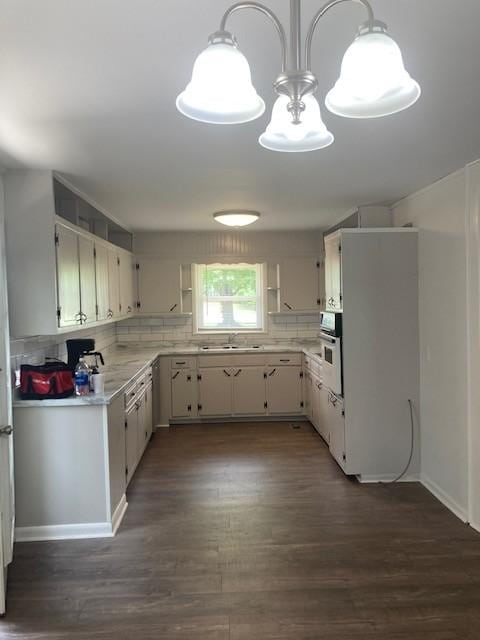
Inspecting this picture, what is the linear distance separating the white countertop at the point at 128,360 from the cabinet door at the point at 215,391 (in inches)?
9.7

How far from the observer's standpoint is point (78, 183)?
128 inches

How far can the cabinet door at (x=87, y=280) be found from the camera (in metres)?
3.54

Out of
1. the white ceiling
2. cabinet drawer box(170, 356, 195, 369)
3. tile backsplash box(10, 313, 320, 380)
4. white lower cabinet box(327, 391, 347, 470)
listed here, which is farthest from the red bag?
tile backsplash box(10, 313, 320, 380)

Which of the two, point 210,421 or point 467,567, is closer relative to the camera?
point 467,567

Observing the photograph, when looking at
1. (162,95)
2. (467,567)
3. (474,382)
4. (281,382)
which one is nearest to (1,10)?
(162,95)

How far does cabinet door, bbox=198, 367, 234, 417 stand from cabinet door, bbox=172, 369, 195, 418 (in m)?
0.11

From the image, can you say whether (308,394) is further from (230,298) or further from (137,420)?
(137,420)

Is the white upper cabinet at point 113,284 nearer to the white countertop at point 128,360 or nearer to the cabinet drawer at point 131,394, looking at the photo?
the white countertop at point 128,360

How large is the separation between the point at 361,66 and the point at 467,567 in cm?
274

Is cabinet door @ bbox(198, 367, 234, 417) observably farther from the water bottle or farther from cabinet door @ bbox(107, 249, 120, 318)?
the water bottle

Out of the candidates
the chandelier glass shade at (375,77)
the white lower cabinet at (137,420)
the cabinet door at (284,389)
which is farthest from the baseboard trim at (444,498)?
the chandelier glass shade at (375,77)

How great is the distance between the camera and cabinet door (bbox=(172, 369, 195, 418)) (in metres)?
5.45

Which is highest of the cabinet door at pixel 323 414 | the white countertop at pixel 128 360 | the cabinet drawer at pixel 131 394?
the white countertop at pixel 128 360

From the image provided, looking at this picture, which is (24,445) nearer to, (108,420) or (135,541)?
Answer: (108,420)
